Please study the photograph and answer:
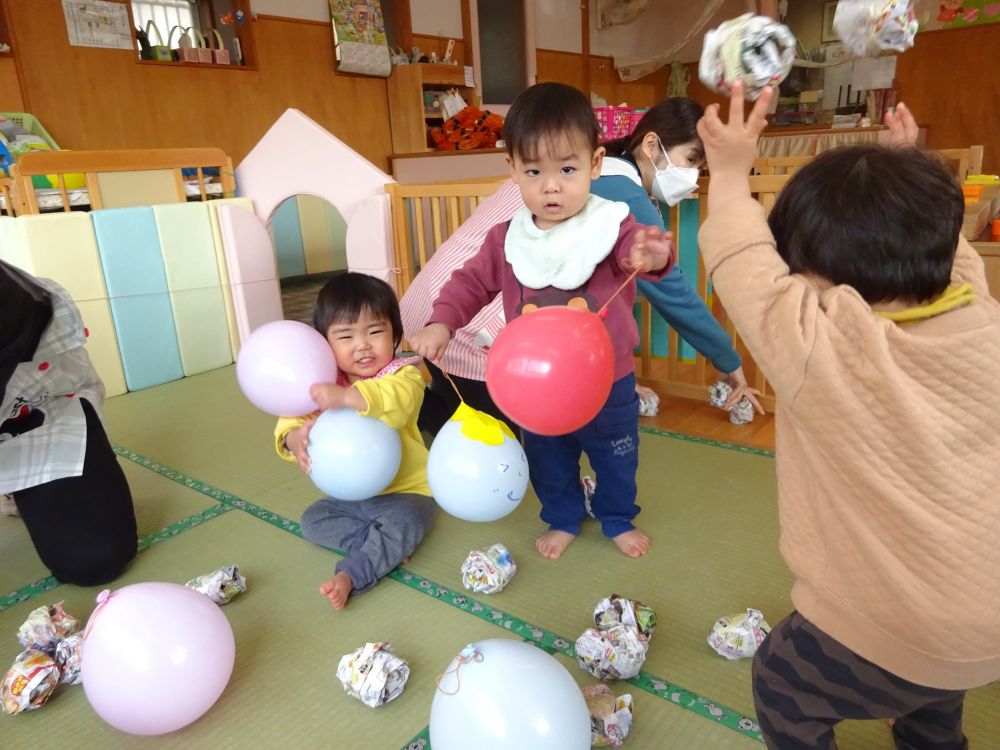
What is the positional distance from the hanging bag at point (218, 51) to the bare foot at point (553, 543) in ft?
15.4

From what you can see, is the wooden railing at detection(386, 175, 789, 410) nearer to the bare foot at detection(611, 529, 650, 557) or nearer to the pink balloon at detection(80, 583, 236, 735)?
the bare foot at detection(611, 529, 650, 557)

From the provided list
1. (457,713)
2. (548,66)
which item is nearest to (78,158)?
(457,713)

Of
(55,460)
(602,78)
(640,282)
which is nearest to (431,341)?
(640,282)

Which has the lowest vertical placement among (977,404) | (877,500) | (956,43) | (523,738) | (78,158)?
(523,738)

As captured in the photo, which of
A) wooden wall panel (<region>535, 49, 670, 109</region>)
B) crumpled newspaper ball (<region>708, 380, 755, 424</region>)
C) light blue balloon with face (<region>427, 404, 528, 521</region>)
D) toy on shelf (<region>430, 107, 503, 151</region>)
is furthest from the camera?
wooden wall panel (<region>535, 49, 670, 109</region>)

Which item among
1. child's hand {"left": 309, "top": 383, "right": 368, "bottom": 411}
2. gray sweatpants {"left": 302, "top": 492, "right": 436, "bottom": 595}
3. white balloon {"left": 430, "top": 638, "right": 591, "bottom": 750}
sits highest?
child's hand {"left": 309, "top": 383, "right": 368, "bottom": 411}

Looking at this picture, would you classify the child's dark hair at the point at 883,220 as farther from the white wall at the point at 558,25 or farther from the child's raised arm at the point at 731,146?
the white wall at the point at 558,25

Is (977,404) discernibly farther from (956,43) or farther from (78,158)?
(956,43)

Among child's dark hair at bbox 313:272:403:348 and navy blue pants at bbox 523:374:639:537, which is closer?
navy blue pants at bbox 523:374:639:537

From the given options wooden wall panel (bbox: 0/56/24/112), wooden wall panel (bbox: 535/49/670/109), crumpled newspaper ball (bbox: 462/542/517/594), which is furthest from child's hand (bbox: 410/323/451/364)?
wooden wall panel (bbox: 535/49/670/109)

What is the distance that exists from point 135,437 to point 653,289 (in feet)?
6.09

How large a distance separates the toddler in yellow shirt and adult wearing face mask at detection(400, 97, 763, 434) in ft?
1.01

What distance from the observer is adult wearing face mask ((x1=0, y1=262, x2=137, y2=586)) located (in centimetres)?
161

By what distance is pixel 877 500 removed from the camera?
2.51ft
